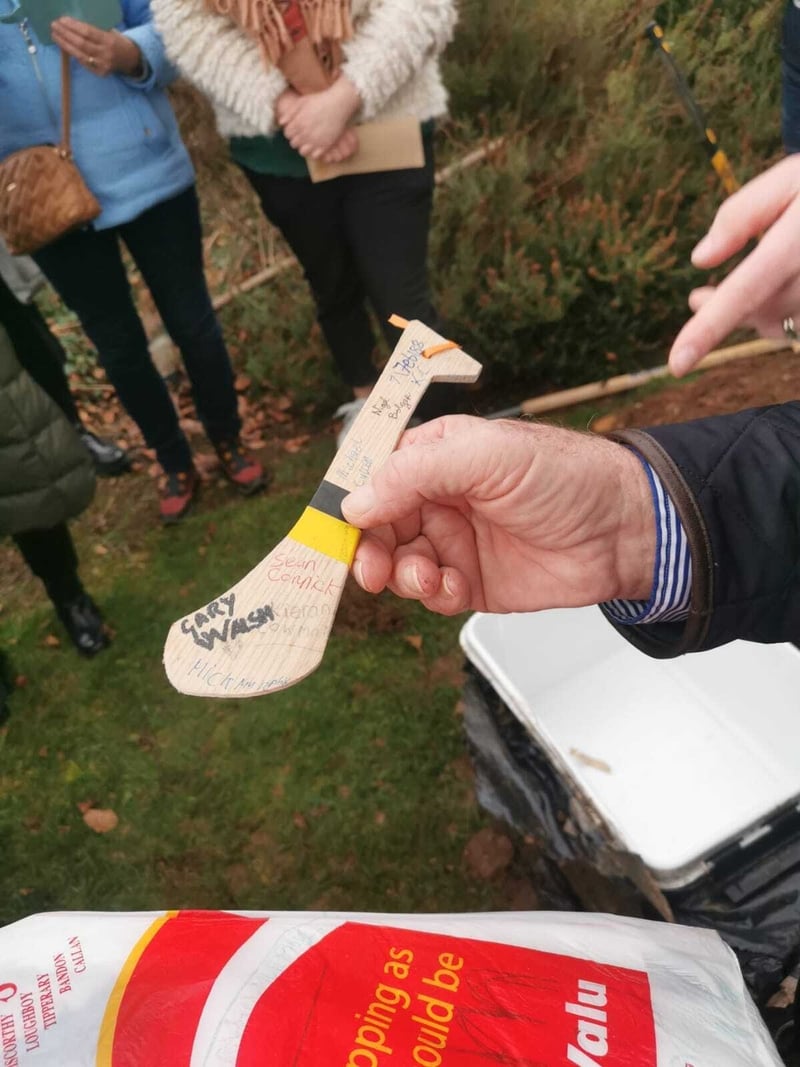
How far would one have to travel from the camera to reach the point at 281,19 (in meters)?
1.68

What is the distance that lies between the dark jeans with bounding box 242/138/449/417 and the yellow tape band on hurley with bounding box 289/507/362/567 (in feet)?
4.02

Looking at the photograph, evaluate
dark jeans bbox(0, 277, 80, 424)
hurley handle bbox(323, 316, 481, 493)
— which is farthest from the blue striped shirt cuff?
dark jeans bbox(0, 277, 80, 424)

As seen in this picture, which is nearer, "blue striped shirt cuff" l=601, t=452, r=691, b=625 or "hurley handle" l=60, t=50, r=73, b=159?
"blue striped shirt cuff" l=601, t=452, r=691, b=625

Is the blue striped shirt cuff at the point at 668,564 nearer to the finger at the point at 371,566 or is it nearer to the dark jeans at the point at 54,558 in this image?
the finger at the point at 371,566

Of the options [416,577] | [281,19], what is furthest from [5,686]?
[281,19]

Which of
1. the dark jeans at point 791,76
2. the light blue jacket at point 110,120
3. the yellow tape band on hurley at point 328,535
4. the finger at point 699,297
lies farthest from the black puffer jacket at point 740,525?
the light blue jacket at point 110,120

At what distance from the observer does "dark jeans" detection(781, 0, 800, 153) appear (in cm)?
157

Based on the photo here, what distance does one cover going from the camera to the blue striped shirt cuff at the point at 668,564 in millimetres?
996

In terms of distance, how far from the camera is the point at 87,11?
1732mm

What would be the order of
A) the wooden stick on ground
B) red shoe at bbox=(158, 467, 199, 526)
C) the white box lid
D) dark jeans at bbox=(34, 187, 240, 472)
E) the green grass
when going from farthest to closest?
the wooden stick on ground → red shoe at bbox=(158, 467, 199, 526) → dark jeans at bbox=(34, 187, 240, 472) → the green grass → the white box lid

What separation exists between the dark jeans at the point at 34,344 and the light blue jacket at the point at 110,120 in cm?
47

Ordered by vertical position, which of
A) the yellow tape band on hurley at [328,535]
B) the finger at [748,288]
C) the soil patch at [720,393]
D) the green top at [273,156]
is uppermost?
the finger at [748,288]

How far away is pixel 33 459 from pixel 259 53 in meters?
1.12

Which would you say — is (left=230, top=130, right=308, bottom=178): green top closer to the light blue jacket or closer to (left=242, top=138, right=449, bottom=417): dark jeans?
(left=242, top=138, right=449, bottom=417): dark jeans
